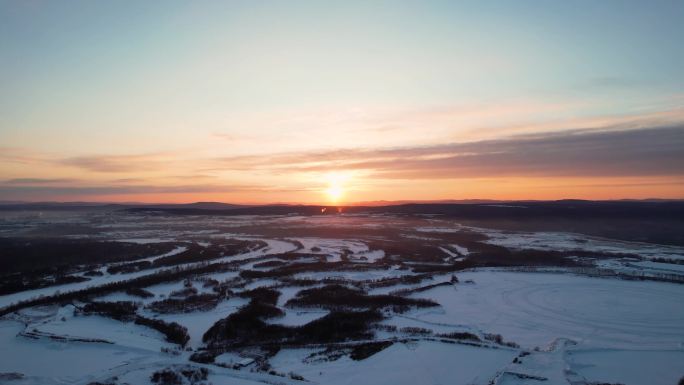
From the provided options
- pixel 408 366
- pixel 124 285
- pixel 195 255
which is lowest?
pixel 408 366

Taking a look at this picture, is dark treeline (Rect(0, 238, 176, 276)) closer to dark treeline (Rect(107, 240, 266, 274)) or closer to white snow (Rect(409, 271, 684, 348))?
dark treeline (Rect(107, 240, 266, 274))

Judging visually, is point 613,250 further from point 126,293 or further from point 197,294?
point 126,293

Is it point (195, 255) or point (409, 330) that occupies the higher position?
point (195, 255)

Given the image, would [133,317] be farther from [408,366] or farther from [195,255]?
[195,255]

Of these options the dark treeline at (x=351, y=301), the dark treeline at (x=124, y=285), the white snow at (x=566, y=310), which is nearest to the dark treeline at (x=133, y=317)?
the dark treeline at (x=124, y=285)

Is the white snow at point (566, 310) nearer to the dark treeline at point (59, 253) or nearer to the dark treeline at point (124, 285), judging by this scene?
the dark treeline at point (124, 285)

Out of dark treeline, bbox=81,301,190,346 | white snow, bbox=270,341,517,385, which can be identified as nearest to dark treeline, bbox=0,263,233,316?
dark treeline, bbox=81,301,190,346

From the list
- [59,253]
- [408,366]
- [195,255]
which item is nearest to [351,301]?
[408,366]

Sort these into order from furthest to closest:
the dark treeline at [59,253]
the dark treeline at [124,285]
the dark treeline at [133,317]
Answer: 1. the dark treeline at [59,253]
2. the dark treeline at [124,285]
3. the dark treeline at [133,317]
